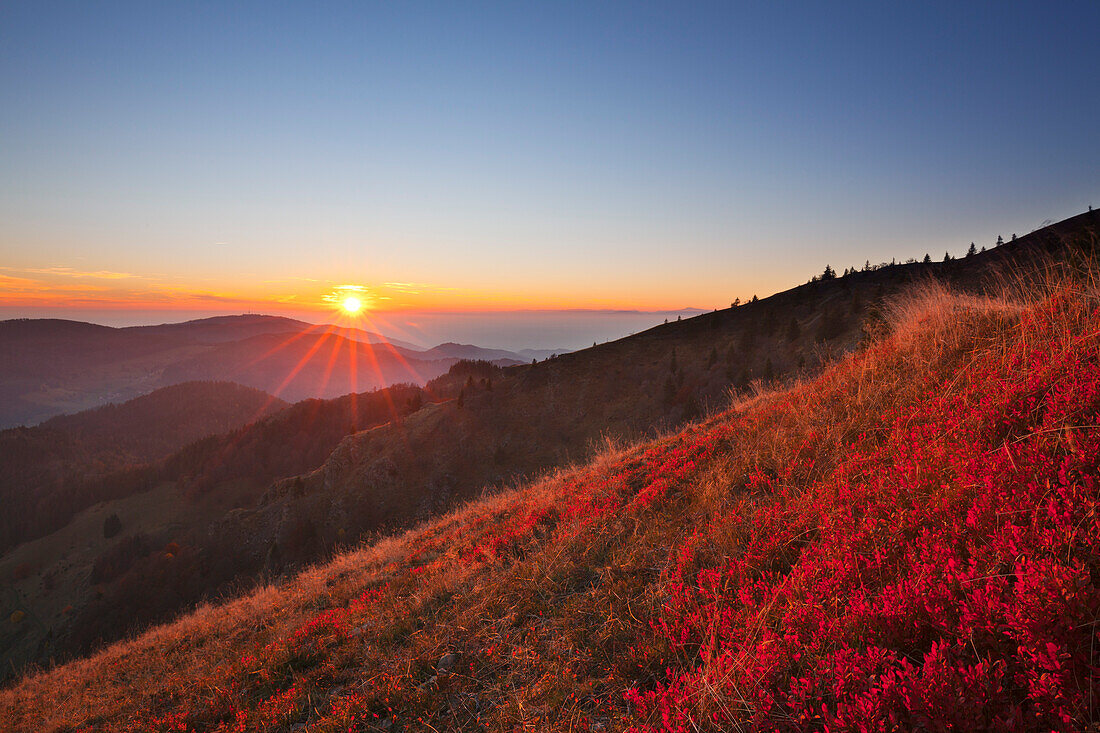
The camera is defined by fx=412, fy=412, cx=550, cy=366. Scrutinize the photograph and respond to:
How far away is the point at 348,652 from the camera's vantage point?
5270 millimetres

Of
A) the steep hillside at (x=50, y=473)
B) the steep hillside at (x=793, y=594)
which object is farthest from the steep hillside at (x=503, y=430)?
the steep hillside at (x=50, y=473)

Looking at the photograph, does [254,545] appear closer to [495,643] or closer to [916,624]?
[495,643]

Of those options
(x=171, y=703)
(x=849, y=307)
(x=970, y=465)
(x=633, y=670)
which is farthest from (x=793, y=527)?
(x=849, y=307)

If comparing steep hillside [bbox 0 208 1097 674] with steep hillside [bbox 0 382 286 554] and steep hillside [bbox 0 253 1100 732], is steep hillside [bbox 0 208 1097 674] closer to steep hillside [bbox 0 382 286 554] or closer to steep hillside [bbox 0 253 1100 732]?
steep hillside [bbox 0 253 1100 732]

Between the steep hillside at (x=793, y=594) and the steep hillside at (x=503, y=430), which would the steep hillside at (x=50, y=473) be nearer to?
the steep hillside at (x=503, y=430)

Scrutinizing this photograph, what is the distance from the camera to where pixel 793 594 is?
3121 millimetres

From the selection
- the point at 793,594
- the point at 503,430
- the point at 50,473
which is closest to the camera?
the point at 793,594

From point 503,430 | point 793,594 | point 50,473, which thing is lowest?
point 50,473

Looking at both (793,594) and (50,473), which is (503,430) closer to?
(793,594)

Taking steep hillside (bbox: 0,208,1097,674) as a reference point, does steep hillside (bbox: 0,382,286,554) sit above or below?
below

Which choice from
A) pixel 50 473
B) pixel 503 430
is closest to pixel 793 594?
pixel 503 430

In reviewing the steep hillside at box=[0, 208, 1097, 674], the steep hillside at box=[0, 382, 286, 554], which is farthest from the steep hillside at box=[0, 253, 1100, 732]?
the steep hillside at box=[0, 382, 286, 554]

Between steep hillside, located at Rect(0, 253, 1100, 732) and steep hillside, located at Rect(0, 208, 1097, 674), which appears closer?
steep hillside, located at Rect(0, 253, 1100, 732)

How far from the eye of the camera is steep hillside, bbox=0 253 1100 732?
2258 millimetres
